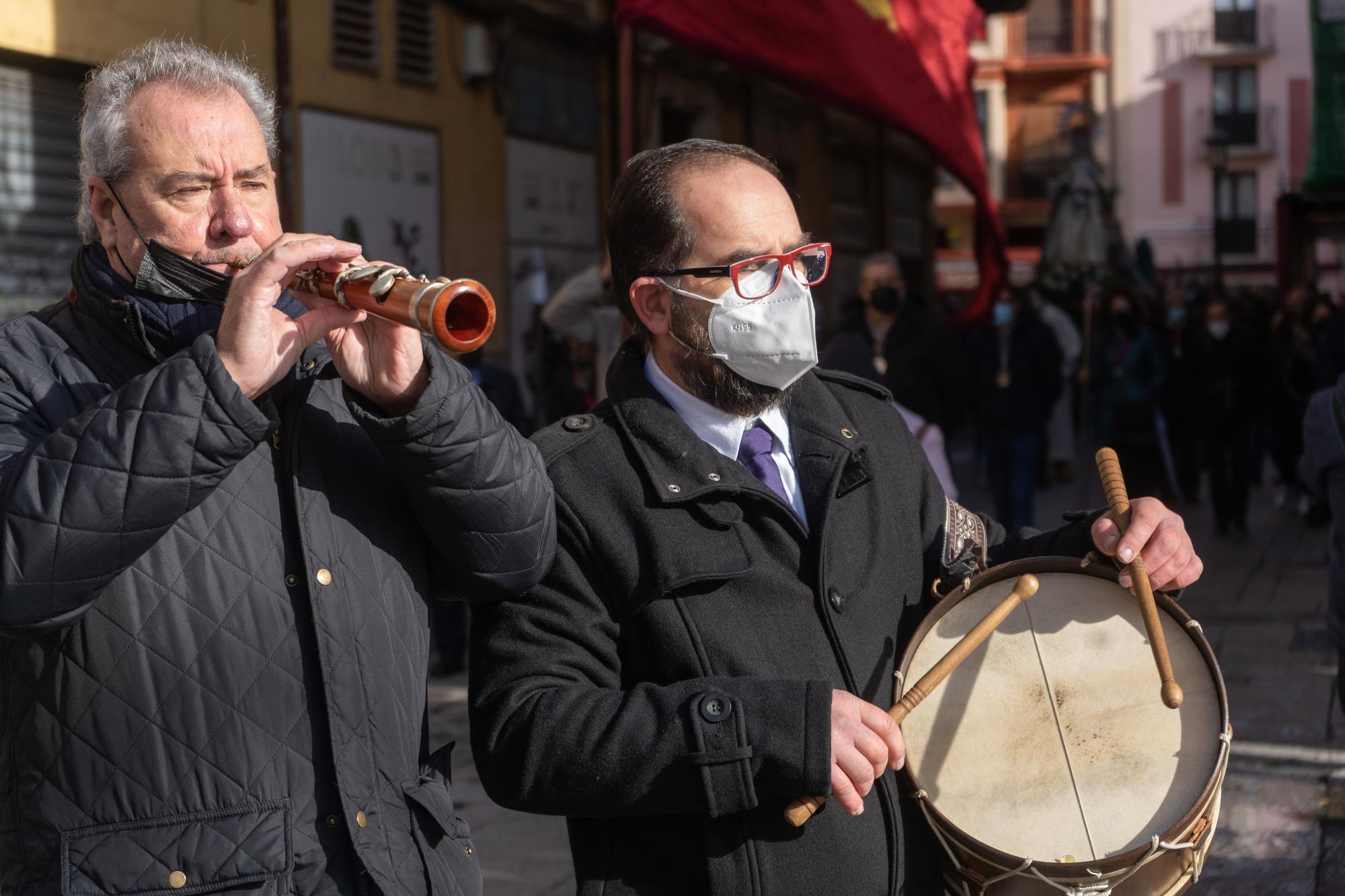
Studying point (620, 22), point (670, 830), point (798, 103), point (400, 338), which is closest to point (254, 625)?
point (400, 338)

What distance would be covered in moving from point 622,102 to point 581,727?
6.10m

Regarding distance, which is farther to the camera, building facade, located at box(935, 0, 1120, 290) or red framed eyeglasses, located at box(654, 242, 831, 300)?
building facade, located at box(935, 0, 1120, 290)

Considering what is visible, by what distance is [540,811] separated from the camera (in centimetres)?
222

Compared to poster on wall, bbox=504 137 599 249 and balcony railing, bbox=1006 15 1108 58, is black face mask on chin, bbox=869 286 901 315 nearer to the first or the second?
poster on wall, bbox=504 137 599 249

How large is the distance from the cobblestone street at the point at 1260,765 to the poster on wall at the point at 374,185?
3610 millimetres

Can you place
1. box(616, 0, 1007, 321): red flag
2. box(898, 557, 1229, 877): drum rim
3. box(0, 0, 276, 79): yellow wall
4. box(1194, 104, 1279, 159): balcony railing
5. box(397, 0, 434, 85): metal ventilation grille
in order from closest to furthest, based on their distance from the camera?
box(898, 557, 1229, 877): drum rim < box(0, 0, 276, 79): yellow wall < box(616, 0, 1007, 321): red flag < box(397, 0, 434, 85): metal ventilation grille < box(1194, 104, 1279, 159): balcony railing

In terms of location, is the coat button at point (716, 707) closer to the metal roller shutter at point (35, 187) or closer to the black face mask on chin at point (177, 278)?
the black face mask on chin at point (177, 278)

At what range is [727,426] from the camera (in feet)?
8.09

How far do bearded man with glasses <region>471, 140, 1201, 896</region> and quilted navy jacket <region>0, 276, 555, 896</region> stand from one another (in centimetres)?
16

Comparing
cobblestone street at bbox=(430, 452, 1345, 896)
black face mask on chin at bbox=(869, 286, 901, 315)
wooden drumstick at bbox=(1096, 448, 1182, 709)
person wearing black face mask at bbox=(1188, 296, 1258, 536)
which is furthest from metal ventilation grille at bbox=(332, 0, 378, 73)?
wooden drumstick at bbox=(1096, 448, 1182, 709)

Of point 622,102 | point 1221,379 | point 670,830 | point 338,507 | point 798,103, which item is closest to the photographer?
point 338,507

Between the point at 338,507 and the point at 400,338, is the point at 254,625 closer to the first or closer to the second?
the point at 338,507

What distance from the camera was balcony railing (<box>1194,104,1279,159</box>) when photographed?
47.2 m

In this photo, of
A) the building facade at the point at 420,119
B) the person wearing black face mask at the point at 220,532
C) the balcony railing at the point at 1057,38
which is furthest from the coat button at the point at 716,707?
the balcony railing at the point at 1057,38
